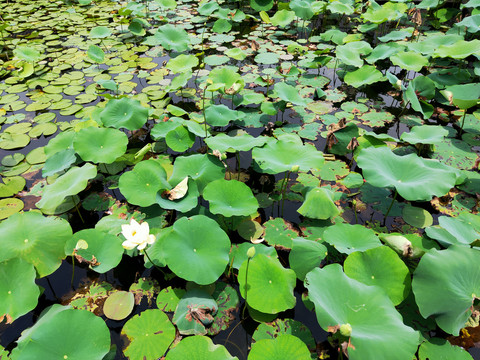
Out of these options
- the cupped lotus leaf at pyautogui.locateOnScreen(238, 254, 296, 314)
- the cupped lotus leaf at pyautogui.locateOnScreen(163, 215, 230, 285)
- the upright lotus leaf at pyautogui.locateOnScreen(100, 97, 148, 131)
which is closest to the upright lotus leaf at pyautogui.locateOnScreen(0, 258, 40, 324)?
the cupped lotus leaf at pyautogui.locateOnScreen(163, 215, 230, 285)

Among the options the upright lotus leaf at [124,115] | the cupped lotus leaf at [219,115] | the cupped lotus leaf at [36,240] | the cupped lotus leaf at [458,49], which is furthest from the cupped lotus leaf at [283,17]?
the cupped lotus leaf at [36,240]

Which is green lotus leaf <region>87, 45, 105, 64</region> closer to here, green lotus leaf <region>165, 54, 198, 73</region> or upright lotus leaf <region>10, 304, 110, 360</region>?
green lotus leaf <region>165, 54, 198, 73</region>

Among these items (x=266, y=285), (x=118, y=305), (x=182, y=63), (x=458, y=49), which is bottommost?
(x=118, y=305)

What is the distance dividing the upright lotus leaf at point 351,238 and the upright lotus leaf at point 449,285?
36 cm

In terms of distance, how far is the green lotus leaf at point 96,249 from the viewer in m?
2.11

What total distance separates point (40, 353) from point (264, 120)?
316 cm

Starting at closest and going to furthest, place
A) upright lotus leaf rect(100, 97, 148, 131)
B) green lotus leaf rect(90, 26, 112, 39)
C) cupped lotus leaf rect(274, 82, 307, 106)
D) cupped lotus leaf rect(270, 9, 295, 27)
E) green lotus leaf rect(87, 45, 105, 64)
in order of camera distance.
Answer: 1. upright lotus leaf rect(100, 97, 148, 131)
2. cupped lotus leaf rect(274, 82, 307, 106)
3. green lotus leaf rect(87, 45, 105, 64)
4. green lotus leaf rect(90, 26, 112, 39)
5. cupped lotus leaf rect(270, 9, 295, 27)

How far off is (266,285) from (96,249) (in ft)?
4.11

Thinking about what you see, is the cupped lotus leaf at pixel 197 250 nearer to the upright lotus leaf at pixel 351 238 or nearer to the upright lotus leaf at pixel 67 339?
the upright lotus leaf at pixel 67 339

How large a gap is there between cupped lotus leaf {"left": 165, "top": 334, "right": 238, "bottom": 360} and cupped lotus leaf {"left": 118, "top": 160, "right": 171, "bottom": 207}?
125 centimetres

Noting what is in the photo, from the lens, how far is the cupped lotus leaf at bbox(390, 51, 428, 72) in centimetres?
415

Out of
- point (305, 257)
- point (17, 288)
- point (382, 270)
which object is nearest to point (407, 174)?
point (382, 270)

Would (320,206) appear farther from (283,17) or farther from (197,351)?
(283,17)

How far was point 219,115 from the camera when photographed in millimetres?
3410
